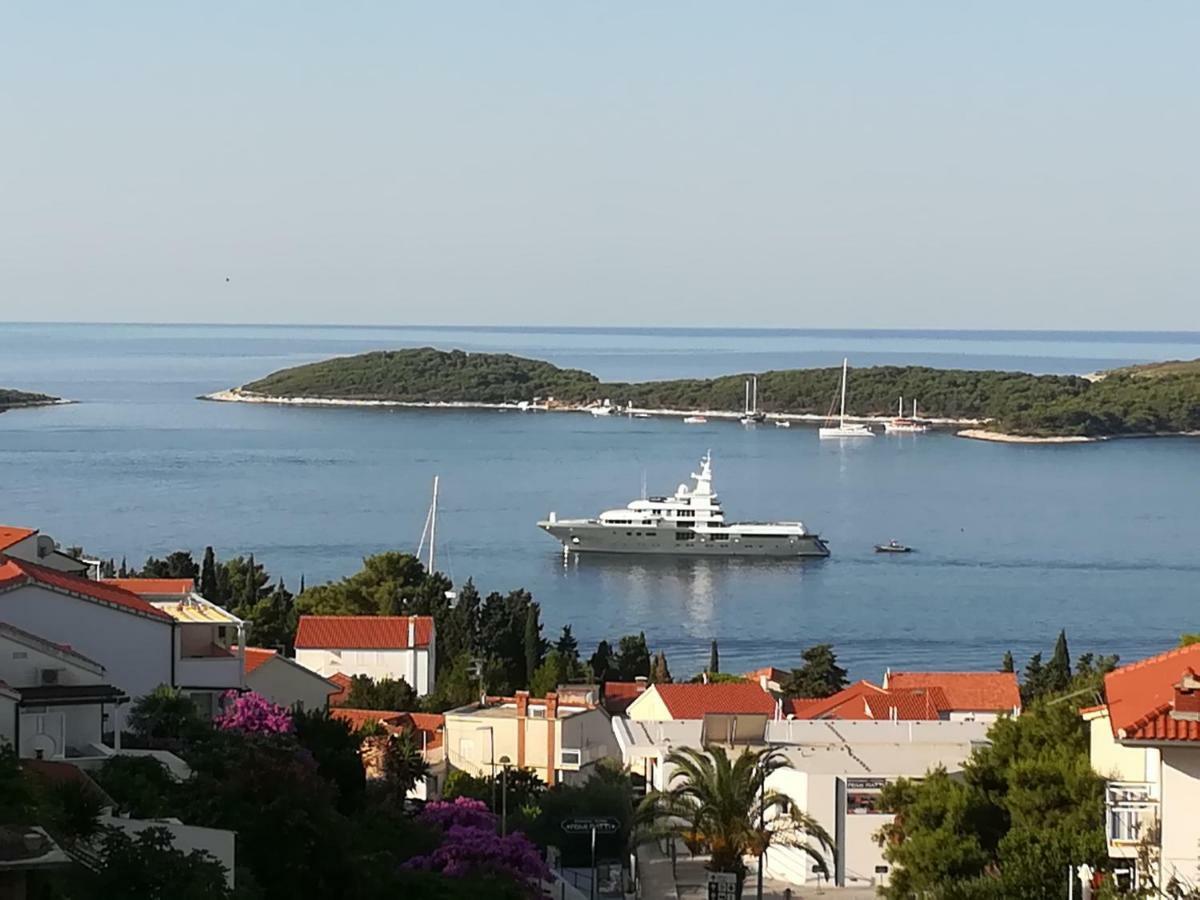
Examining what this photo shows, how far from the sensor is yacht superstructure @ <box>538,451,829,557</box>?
51.3m

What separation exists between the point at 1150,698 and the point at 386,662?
14065 millimetres

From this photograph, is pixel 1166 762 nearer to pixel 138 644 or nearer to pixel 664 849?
pixel 664 849

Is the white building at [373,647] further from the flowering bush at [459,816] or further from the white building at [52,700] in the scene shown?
the white building at [52,700]

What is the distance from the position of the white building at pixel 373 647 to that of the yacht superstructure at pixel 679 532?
1185 inches

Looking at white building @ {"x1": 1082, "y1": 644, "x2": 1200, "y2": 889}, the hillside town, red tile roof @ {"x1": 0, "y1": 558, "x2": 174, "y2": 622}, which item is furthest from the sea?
white building @ {"x1": 1082, "y1": 644, "x2": 1200, "y2": 889}

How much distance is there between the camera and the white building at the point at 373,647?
20.2 meters

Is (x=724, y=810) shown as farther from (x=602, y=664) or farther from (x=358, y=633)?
(x=602, y=664)

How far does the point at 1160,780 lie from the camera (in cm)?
682

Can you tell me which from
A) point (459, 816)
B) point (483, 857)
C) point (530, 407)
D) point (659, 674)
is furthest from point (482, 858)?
point (530, 407)

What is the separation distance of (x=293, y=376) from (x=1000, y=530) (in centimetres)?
6698

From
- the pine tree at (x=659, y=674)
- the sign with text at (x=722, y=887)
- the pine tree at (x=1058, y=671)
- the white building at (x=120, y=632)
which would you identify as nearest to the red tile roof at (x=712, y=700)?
the pine tree at (x=1058, y=671)

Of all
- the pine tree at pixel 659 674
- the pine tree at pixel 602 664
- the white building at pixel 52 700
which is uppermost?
the white building at pixel 52 700

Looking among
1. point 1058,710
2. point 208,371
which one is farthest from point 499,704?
point 208,371

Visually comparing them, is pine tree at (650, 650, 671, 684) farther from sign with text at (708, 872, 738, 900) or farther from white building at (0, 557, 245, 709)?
sign with text at (708, 872, 738, 900)
